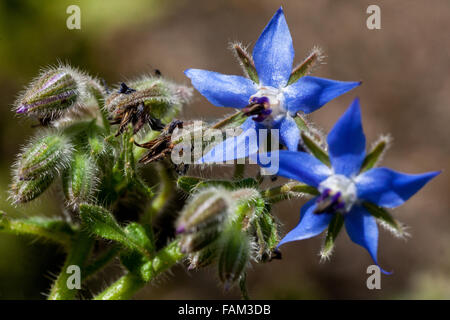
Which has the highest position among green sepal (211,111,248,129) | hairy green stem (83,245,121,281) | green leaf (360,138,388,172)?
green sepal (211,111,248,129)

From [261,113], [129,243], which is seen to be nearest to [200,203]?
[261,113]

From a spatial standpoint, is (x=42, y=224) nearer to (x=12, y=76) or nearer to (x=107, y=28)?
(x=12, y=76)

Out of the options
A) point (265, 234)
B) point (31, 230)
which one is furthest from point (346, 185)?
point (31, 230)

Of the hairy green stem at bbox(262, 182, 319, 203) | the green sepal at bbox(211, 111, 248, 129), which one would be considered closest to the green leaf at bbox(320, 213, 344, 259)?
the hairy green stem at bbox(262, 182, 319, 203)

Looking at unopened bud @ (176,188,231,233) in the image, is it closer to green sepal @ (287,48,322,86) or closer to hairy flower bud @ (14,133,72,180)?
green sepal @ (287,48,322,86)

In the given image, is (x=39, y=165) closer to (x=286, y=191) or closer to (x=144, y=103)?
(x=144, y=103)

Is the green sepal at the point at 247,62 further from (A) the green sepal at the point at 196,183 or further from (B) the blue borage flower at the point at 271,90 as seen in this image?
(A) the green sepal at the point at 196,183
